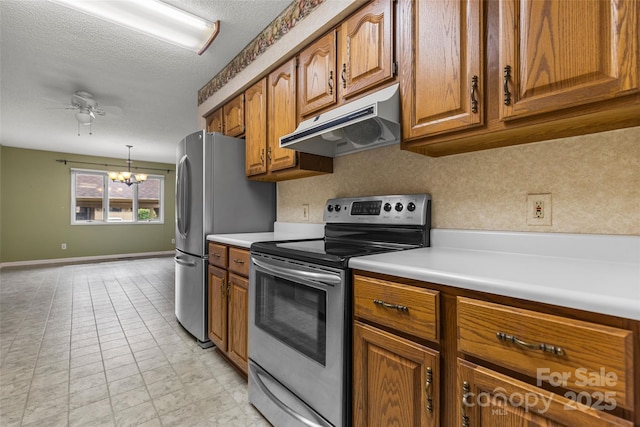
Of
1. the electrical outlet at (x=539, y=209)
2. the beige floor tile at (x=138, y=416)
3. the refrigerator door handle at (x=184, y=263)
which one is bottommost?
the beige floor tile at (x=138, y=416)

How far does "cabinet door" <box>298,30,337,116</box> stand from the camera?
1766 millimetres

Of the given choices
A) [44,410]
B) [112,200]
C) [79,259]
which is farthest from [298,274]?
[112,200]

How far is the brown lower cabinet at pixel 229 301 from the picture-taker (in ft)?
6.32

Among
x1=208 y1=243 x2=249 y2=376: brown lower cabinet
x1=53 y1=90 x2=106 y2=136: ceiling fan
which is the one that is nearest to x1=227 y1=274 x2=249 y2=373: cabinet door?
x1=208 y1=243 x2=249 y2=376: brown lower cabinet

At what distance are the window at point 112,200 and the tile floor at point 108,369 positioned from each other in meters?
3.58

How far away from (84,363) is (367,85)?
2.69m

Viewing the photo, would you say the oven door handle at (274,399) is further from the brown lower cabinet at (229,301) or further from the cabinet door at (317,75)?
the cabinet door at (317,75)

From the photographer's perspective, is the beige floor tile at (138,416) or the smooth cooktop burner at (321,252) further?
the beige floor tile at (138,416)

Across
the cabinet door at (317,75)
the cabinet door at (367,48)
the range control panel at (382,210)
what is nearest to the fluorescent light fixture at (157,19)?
the cabinet door at (317,75)

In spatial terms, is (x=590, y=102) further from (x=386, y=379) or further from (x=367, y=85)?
(x=386, y=379)

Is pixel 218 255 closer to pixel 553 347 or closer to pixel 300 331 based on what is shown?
Answer: pixel 300 331

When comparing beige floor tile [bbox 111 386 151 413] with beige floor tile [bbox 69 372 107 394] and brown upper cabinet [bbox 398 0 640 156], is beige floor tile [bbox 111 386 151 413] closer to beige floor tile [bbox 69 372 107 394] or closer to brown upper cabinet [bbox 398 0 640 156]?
beige floor tile [bbox 69 372 107 394]

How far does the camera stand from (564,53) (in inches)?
37.3

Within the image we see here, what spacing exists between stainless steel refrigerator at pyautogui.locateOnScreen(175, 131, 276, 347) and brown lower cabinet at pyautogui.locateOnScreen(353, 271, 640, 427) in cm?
165
